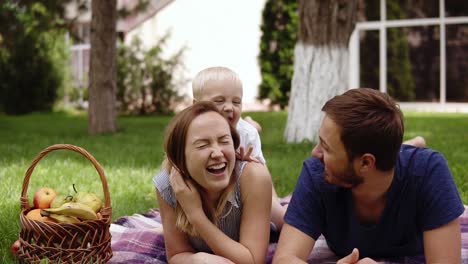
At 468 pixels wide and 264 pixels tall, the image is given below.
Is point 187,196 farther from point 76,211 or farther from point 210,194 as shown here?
point 76,211

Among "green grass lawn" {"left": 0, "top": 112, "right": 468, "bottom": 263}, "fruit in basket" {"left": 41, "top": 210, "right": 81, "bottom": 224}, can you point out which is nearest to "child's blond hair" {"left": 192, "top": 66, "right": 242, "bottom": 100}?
"fruit in basket" {"left": 41, "top": 210, "right": 81, "bottom": 224}

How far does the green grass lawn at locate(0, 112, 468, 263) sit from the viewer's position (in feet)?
19.5

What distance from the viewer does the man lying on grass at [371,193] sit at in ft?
10.2

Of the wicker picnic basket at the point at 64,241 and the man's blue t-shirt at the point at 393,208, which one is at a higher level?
the man's blue t-shirt at the point at 393,208

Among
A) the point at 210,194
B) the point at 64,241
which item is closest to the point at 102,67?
the point at 64,241

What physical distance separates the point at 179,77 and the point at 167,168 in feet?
49.5

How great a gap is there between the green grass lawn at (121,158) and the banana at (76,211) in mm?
489

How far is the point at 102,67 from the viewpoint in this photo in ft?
40.9

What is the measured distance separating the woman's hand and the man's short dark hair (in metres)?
0.75

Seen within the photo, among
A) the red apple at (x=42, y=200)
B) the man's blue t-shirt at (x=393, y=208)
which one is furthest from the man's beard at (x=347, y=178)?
the red apple at (x=42, y=200)

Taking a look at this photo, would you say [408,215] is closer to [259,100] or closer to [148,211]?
[148,211]

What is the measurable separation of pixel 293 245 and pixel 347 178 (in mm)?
430

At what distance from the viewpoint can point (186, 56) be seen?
19781 mm

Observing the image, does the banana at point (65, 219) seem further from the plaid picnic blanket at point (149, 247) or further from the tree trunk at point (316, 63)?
the tree trunk at point (316, 63)
